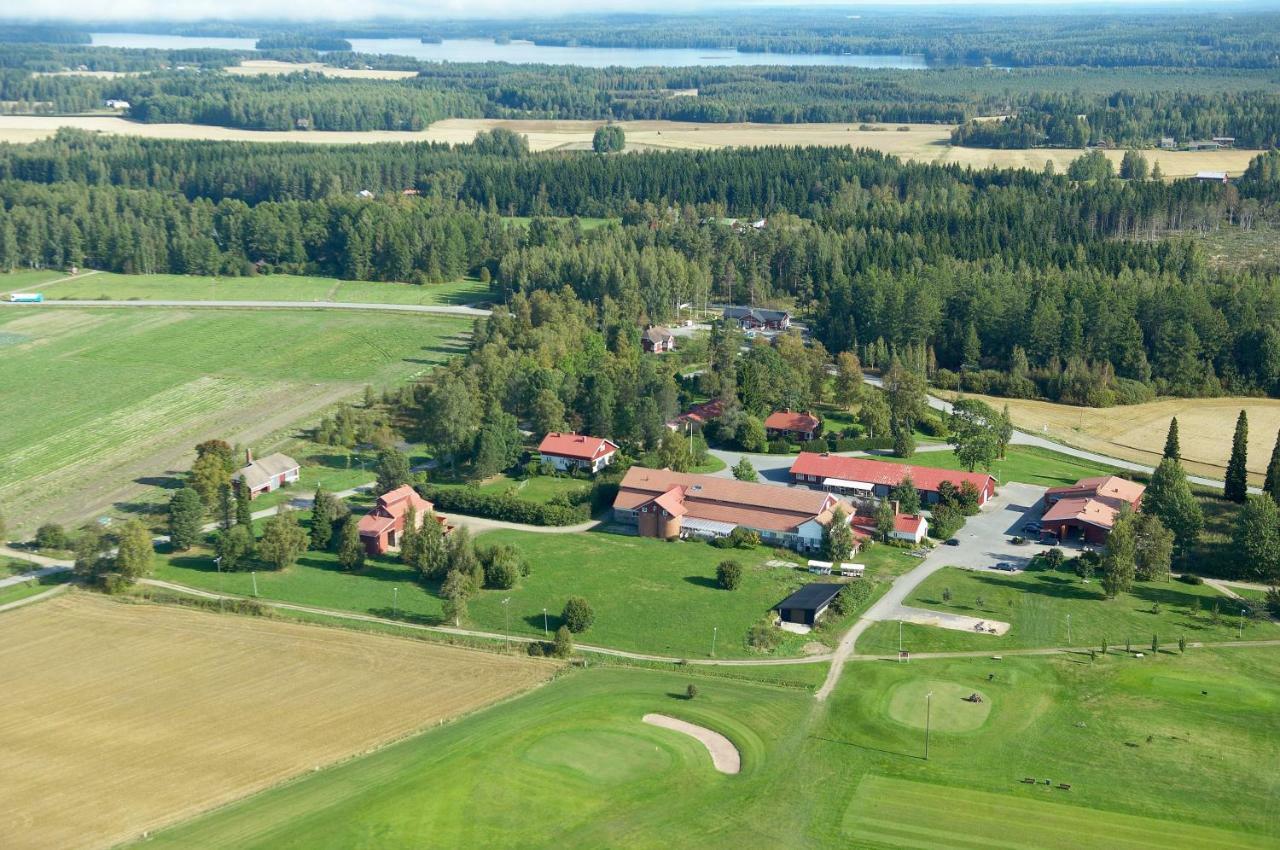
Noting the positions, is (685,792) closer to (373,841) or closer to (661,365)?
(373,841)

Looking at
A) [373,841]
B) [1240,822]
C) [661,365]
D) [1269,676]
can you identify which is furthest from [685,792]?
[661,365]

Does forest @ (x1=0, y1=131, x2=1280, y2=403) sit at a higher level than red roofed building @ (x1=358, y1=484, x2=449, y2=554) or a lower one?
higher

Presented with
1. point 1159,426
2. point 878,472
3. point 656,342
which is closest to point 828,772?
point 878,472

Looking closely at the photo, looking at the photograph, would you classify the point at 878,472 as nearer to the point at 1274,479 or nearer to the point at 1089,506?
the point at 1089,506

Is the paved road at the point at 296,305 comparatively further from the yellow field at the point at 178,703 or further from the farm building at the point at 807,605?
the farm building at the point at 807,605

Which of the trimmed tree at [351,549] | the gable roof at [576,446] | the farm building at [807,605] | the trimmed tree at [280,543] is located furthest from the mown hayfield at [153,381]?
the farm building at [807,605]

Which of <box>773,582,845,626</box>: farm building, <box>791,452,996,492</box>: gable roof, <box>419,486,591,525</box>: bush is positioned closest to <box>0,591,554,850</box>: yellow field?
<box>773,582,845,626</box>: farm building

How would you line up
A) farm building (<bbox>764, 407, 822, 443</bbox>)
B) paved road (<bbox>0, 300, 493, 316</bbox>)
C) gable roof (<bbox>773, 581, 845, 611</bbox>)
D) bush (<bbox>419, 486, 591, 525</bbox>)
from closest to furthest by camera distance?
gable roof (<bbox>773, 581, 845, 611</bbox>)
bush (<bbox>419, 486, 591, 525</bbox>)
farm building (<bbox>764, 407, 822, 443</bbox>)
paved road (<bbox>0, 300, 493, 316</bbox>)

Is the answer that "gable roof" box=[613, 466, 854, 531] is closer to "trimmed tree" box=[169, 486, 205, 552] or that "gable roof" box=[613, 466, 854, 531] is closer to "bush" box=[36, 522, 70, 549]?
"trimmed tree" box=[169, 486, 205, 552]
